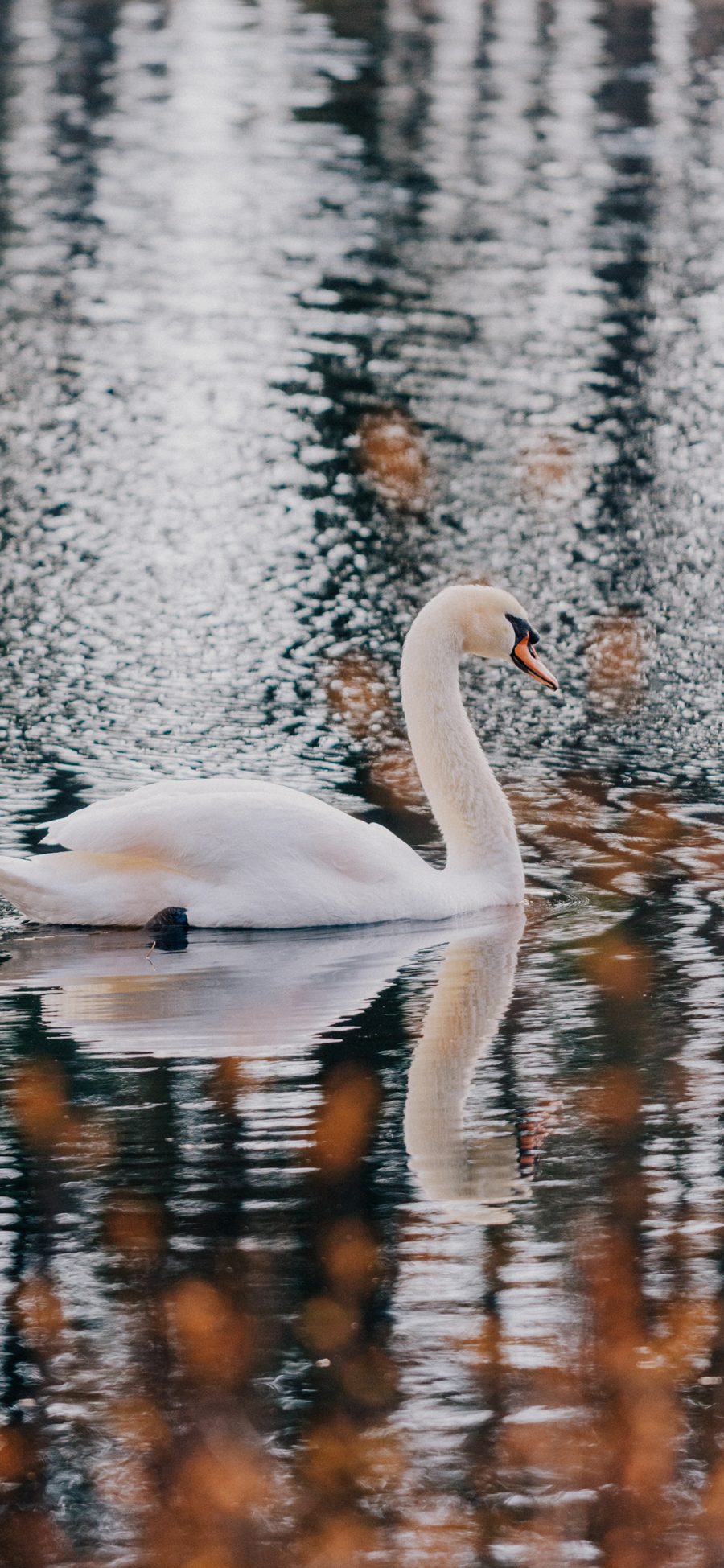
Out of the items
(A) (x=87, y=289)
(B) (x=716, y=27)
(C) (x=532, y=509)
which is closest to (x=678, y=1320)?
(C) (x=532, y=509)

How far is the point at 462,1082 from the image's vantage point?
6879 millimetres

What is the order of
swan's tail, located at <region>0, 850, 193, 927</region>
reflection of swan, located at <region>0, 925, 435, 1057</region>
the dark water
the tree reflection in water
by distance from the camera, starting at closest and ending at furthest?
the tree reflection in water < the dark water < reflection of swan, located at <region>0, 925, 435, 1057</region> < swan's tail, located at <region>0, 850, 193, 927</region>

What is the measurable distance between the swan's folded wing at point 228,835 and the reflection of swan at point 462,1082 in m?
0.48

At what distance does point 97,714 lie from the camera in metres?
10.6

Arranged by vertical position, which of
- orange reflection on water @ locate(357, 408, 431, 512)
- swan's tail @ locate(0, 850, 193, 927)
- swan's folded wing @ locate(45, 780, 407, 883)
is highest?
swan's folded wing @ locate(45, 780, 407, 883)

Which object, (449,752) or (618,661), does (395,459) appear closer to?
(618,661)

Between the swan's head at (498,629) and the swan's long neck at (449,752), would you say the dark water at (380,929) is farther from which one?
the swan's head at (498,629)

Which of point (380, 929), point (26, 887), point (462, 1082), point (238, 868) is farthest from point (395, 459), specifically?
point (462, 1082)

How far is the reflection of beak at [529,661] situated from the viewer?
355 inches

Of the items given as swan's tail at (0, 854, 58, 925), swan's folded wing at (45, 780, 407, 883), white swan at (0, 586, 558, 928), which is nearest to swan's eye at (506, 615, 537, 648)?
white swan at (0, 586, 558, 928)

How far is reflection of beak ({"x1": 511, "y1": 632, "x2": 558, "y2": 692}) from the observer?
9008 mm

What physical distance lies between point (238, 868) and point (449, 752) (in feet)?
3.66

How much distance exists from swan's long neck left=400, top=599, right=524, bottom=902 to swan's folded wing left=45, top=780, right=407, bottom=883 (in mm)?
584

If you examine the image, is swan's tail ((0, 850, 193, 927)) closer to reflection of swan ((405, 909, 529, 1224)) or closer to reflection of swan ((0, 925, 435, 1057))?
reflection of swan ((0, 925, 435, 1057))
